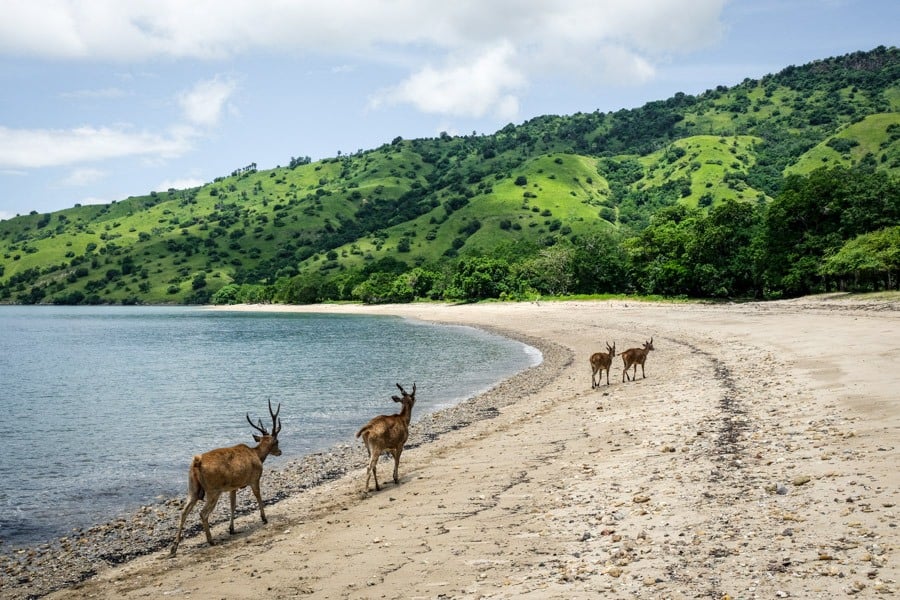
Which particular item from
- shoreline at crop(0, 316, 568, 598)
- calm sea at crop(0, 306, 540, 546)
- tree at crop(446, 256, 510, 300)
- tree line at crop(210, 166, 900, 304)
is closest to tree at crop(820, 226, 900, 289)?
tree line at crop(210, 166, 900, 304)

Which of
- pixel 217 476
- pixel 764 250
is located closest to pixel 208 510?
pixel 217 476

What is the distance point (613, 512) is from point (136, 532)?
33.8ft

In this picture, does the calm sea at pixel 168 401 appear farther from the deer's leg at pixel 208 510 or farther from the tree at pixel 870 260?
the tree at pixel 870 260

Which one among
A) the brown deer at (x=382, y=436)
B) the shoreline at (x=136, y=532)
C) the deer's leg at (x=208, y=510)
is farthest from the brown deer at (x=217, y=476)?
the brown deer at (x=382, y=436)

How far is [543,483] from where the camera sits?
1319 centimetres

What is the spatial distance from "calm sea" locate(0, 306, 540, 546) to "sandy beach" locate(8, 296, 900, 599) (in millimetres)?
4325

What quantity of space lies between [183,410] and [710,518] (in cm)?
2767

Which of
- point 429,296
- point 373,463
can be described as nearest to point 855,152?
point 429,296

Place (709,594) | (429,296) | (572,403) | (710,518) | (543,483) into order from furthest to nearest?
1. (429,296)
2. (572,403)
3. (543,483)
4. (710,518)
5. (709,594)

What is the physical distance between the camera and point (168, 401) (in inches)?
1340

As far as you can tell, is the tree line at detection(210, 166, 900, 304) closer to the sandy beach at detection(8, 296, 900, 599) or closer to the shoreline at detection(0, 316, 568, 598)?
the sandy beach at detection(8, 296, 900, 599)

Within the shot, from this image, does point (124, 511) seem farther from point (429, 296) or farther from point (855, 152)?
point (855, 152)

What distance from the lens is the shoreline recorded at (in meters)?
11.8

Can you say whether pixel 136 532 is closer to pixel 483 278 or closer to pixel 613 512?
pixel 613 512
